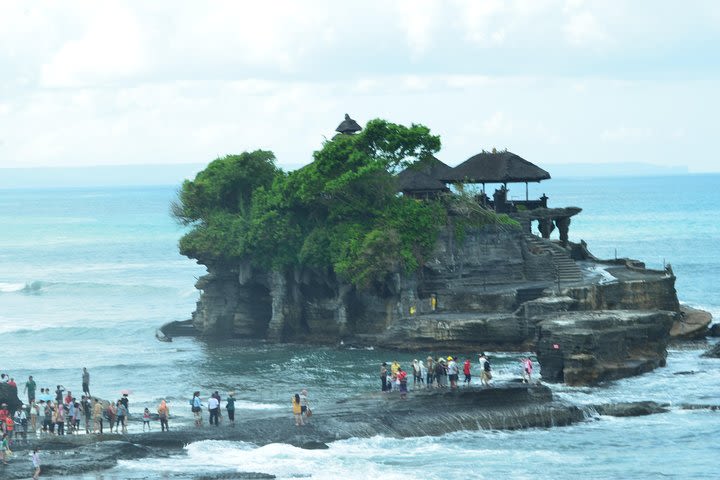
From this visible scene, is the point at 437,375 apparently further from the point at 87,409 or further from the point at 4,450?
the point at 4,450

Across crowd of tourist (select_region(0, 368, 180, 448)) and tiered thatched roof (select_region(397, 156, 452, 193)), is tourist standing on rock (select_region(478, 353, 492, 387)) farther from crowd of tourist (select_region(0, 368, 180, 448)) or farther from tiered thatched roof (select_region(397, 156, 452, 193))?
Result: tiered thatched roof (select_region(397, 156, 452, 193))

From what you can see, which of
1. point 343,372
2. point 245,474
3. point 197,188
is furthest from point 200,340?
point 245,474

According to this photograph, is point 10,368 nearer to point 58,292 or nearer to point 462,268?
point 462,268

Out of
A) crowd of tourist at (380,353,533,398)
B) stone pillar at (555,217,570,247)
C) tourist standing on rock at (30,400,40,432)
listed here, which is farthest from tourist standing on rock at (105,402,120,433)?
stone pillar at (555,217,570,247)

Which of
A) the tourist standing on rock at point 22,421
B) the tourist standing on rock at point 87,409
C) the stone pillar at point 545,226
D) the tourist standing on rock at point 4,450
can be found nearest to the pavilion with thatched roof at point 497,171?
the stone pillar at point 545,226

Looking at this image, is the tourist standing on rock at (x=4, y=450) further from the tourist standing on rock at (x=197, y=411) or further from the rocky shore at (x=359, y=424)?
the tourist standing on rock at (x=197, y=411)

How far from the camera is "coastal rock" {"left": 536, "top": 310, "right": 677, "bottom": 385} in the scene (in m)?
59.5

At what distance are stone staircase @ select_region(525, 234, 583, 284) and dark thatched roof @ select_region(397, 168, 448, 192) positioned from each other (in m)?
5.86

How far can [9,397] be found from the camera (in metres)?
54.5

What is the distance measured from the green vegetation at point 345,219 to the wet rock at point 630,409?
686 inches

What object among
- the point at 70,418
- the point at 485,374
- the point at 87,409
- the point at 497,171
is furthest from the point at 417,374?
the point at 497,171

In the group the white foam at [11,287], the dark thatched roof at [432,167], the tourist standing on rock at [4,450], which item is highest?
the dark thatched roof at [432,167]

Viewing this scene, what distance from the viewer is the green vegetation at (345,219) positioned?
70250 mm

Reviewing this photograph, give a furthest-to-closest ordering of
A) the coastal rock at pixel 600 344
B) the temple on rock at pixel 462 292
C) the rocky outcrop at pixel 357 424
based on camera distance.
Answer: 1. the temple on rock at pixel 462 292
2. the coastal rock at pixel 600 344
3. the rocky outcrop at pixel 357 424
